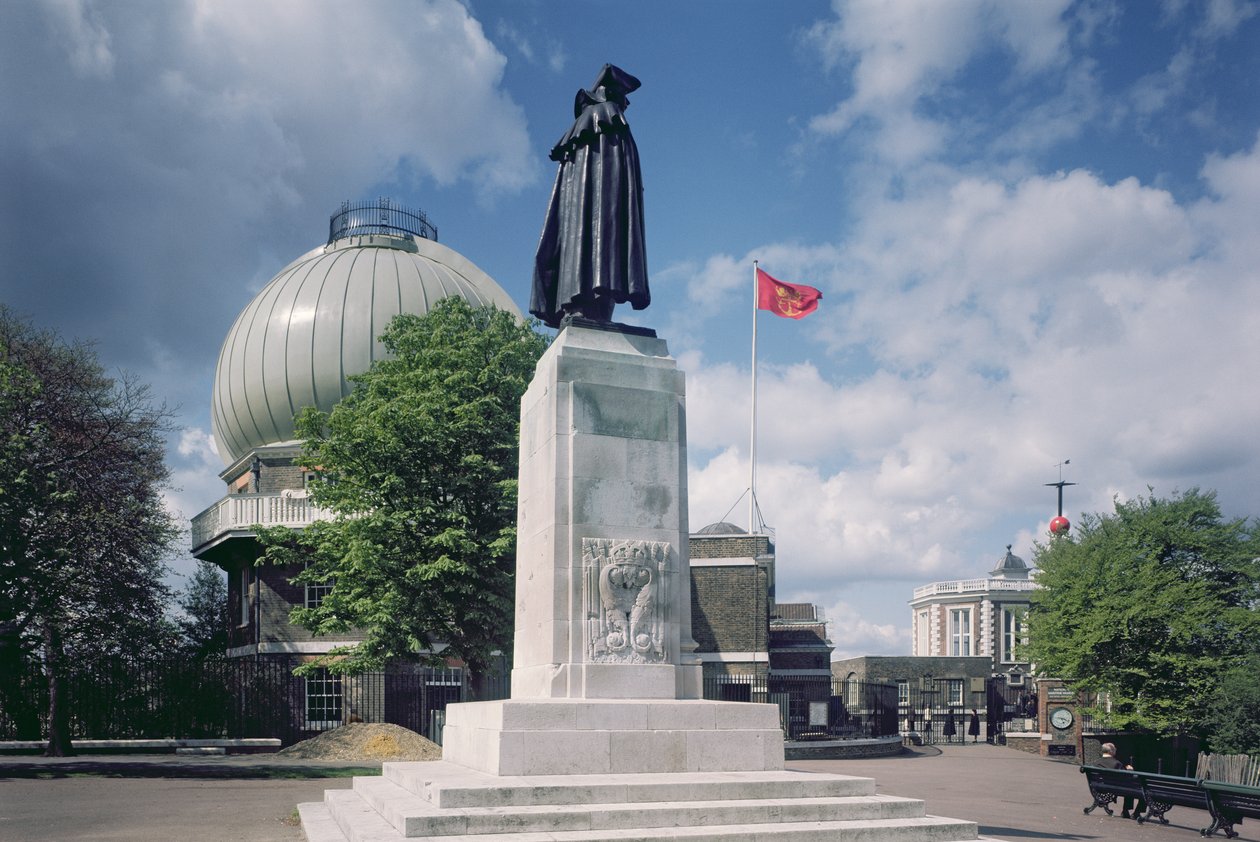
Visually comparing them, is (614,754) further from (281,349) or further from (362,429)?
(281,349)

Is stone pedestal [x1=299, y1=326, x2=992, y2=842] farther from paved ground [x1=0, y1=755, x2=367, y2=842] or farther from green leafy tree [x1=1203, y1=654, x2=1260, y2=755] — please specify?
green leafy tree [x1=1203, y1=654, x2=1260, y2=755]

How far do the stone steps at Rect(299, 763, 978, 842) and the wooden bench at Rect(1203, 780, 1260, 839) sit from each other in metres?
8.10

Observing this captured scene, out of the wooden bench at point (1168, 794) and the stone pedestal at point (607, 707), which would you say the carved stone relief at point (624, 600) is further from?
the wooden bench at point (1168, 794)

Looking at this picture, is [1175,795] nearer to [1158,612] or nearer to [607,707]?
[607,707]

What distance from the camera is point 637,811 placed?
1019 cm

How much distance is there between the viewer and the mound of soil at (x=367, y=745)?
27641 millimetres

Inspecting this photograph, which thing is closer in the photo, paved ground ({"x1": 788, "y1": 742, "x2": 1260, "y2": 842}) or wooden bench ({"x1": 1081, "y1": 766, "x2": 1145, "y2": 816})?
paved ground ({"x1": 788, "y1": 742, "x2": 1260, "y2": 842})

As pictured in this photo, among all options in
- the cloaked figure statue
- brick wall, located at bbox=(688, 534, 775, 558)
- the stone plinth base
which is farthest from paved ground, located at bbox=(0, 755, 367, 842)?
brick wall, located at bbox=(688, 534, 775, 558)

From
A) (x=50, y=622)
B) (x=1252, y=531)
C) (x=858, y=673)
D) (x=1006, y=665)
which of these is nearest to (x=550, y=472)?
(x=50, y=622)

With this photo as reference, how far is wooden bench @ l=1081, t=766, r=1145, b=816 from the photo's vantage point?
1881 cm

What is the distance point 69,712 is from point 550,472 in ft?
79.2

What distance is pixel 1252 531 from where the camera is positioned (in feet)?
106

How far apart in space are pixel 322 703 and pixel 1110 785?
24544 millimetres

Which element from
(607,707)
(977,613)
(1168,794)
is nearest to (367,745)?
(607,707)
